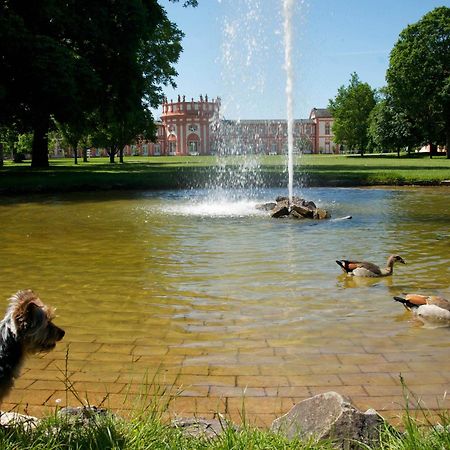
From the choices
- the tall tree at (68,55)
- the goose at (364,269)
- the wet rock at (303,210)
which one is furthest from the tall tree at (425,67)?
the goose at (364,269)

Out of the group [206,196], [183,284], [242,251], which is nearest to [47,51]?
[206,196]

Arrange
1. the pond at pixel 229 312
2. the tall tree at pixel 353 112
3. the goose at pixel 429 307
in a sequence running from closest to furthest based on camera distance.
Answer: the pond at pixel 229 312 → the goose at pixel 429 307 → the tall tree at pixel 353 112

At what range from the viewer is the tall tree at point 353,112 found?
293ft

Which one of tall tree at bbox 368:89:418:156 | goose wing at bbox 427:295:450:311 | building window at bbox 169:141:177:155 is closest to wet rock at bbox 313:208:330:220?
goose wing at bbox 427:295:450:311

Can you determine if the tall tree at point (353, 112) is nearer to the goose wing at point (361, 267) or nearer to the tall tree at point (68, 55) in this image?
the tall tree at point (68, 55)

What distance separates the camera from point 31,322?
3.20 meters

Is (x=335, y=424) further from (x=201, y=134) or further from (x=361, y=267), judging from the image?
(x=201, y=134)

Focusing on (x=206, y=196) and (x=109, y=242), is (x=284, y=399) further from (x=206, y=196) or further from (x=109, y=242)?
(x=206, y=196)

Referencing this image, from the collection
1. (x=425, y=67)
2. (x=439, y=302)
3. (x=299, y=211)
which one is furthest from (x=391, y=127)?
(x=439, y=302)

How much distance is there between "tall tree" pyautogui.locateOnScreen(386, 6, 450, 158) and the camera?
5722 centimetres

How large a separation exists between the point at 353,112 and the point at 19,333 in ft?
299

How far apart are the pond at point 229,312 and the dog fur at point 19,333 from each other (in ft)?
0.80

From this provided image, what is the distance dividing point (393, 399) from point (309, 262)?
472 centimetres

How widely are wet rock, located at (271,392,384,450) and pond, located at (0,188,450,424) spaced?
59 cm
